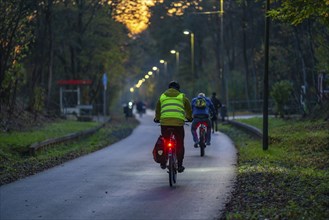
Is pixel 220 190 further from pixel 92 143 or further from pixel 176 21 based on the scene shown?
pixel 176 21

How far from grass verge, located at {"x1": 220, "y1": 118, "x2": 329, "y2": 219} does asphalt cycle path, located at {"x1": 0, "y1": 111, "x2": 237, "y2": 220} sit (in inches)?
13.8

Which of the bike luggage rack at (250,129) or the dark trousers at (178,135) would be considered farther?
the bike luggage rack at (250,129)

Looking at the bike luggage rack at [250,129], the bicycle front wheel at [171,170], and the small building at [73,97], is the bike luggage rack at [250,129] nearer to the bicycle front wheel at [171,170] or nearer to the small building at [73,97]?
the small building at [73,97]

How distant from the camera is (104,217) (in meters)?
10.8

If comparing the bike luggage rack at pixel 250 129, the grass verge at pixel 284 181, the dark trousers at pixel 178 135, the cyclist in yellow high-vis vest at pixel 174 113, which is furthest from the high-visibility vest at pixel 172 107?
the bike luggage rack at pixel 250 129

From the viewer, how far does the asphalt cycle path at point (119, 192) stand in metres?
11.2

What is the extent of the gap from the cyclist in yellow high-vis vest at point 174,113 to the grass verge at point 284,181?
1424mm

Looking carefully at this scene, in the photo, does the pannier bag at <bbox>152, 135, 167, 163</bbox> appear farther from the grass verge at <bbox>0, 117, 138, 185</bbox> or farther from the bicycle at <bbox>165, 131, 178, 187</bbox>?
the grass verge at <bbox>0, 117, 138, 185</bbox>

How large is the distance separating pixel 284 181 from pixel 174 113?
2.43 m

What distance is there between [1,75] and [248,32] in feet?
131

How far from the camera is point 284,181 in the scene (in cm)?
1428

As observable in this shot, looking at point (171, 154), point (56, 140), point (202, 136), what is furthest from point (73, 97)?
point (171, 154)

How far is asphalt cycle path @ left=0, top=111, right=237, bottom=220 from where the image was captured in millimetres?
11234

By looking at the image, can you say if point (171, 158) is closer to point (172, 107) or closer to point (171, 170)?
point (171, 170)
